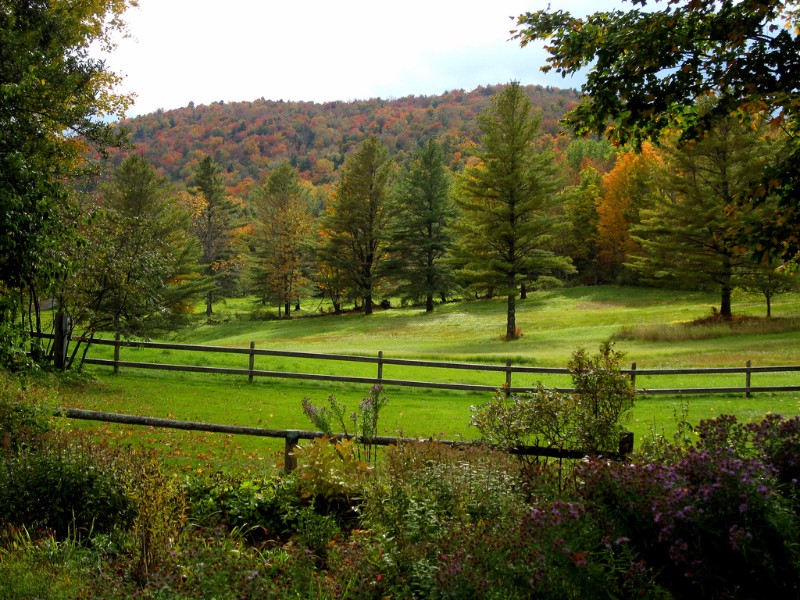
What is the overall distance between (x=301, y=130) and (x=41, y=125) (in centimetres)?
14656

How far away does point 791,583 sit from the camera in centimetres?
334

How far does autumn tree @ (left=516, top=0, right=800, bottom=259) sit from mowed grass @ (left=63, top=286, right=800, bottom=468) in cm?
257

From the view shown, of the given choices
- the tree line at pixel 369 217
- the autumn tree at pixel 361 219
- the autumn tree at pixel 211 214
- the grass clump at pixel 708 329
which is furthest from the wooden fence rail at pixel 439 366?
the autumn tree at pixel 211 214

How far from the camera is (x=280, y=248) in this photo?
49000 mm

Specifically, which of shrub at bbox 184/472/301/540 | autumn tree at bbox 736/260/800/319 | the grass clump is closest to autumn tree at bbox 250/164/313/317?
the grass clump

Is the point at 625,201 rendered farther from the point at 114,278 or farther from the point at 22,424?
the point at 22,424

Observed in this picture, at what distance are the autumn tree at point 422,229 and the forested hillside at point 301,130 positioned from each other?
164ft

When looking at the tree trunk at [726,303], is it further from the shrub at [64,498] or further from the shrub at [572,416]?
the shrub at [64,498]

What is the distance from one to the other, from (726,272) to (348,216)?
26782 mm

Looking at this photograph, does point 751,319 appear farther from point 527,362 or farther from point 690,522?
point 690,522

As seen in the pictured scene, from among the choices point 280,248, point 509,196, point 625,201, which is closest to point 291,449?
point 509,196

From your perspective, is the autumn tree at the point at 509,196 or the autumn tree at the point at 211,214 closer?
the autumn tree at the point at 509,196

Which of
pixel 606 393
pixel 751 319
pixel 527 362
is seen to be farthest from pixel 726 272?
pixel 606 393

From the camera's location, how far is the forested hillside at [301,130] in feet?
392
